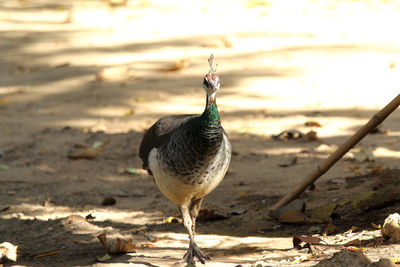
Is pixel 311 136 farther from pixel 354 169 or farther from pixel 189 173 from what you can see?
pixel 189 173

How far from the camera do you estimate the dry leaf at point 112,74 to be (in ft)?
32.2

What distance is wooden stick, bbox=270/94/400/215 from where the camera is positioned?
4.98m

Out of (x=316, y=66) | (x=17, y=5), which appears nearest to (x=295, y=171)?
(x=316, y=66)

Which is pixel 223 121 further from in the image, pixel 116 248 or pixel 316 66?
pixel 116 248

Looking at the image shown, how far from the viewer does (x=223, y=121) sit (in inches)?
323

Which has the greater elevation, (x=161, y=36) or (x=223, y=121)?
(x=161, y=36)

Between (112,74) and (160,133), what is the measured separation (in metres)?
5.10

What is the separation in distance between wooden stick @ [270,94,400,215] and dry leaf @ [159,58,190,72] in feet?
14.9

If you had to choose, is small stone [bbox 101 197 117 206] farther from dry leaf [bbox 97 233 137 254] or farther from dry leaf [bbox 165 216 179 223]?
dry leaf [bbox 97 233 137 254]

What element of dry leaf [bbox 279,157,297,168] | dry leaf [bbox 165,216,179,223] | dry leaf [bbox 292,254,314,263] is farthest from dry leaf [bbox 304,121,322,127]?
dry leaf [bbox 292,254,314,263]

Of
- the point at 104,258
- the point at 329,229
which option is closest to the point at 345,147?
the point at 329,229

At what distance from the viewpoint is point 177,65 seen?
9.77 m

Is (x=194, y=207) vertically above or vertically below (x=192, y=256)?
above

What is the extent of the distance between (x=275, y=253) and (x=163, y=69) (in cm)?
570
